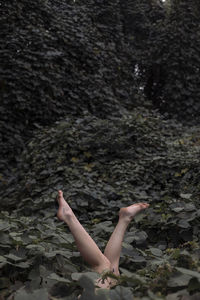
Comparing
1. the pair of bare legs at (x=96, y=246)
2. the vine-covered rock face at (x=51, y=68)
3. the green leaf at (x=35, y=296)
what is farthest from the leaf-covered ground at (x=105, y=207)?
the vine-covered rock face at (x=51, y=68)

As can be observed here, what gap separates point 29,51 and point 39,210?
3992 millimetres

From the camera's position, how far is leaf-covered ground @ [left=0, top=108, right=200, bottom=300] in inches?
63.6

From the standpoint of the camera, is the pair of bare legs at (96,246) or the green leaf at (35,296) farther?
the pair of bare legs at (96,246)

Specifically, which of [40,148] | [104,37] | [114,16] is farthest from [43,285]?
[114,16]

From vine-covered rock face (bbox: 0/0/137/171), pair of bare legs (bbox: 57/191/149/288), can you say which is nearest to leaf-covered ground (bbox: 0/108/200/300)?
pair of bare legs (bbox: 57/191/149/288)

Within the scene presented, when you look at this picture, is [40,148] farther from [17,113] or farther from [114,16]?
[114,16]

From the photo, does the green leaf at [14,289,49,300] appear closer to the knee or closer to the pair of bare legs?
the pair of bare legs

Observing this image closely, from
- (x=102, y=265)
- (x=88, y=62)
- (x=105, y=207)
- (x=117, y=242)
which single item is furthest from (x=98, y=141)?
(x=102, y=265)

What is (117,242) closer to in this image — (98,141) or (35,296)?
(35,296)

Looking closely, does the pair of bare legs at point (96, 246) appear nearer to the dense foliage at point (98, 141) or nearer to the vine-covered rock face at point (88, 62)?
the dense foliage at point (98, 141)

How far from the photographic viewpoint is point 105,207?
13.9 feet

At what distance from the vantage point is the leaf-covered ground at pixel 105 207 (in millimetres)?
1616

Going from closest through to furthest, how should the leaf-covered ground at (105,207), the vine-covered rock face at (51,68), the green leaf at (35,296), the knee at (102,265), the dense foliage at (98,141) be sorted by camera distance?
the green leaf at (35,296) → the leaf-covered ground at (105,207) → the dense foliage at (98,141) → the knee at (102,265) → the vine-covered rock face at (51,68)

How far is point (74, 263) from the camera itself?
2.24 m
